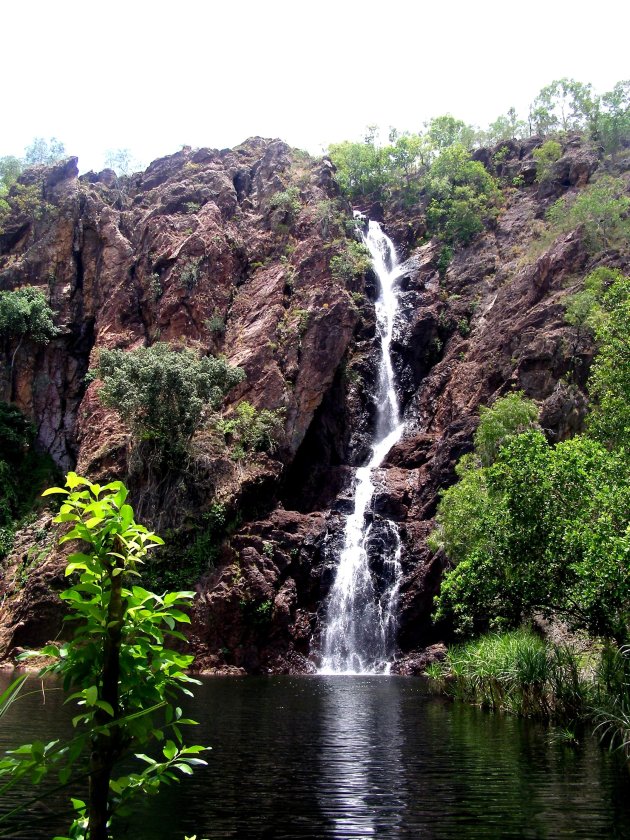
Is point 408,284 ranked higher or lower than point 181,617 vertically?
higher

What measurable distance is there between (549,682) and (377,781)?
7343 millimetres

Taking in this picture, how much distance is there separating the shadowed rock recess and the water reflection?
51.8ft

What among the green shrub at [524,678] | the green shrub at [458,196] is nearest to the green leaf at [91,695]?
the green shrub at [524,678]

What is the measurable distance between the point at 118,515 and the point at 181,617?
1.57 feet

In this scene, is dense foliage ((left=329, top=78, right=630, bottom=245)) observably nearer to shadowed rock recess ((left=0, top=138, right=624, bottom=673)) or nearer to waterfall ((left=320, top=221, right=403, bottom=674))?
shadowed rock recess ((left=0, top=138, right=624, bottom=673))

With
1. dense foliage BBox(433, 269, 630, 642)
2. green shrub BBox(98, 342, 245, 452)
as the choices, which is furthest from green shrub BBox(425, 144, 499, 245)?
dense foliage BBox(433, 269, 630, 642)

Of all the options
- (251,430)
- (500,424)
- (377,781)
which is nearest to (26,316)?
(251,430)

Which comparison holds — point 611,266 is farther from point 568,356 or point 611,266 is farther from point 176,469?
point 176,469

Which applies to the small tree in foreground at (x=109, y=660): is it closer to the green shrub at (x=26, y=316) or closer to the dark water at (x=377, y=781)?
the dark water at (x=377, y=781)

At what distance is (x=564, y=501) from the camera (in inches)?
770

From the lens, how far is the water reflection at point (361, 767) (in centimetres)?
992

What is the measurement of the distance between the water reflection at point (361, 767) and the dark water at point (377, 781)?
0.09 feet

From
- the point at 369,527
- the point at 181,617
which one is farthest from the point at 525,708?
the point at 369,527

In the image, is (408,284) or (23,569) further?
(408,284)
